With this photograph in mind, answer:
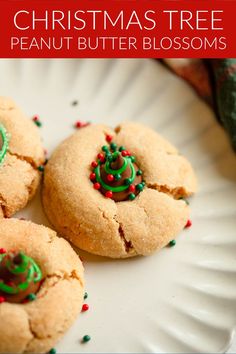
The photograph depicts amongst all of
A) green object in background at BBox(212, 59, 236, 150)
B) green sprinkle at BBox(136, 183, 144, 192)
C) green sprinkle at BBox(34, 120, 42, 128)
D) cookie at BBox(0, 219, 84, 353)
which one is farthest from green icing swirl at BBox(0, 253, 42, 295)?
green object in background at BBox(212, 59, 236, 150)

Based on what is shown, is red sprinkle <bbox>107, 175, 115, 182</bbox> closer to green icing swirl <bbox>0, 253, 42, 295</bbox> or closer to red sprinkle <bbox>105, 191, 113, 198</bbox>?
red sprinkle <bbox>105, 191, 113, 198</bbox>

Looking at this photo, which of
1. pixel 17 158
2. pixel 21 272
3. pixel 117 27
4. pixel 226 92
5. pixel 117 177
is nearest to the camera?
pixel 21 272

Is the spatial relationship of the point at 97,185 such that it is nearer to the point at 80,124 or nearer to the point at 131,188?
the point at 131,188

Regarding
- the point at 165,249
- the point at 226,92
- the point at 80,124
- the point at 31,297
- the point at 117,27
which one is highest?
the point at 117,27

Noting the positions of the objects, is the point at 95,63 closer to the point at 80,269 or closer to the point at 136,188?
the point at 136,188

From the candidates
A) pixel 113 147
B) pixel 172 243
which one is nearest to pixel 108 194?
pixel 113 147

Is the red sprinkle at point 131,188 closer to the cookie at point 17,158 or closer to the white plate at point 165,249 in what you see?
the white plate at point 165,249
